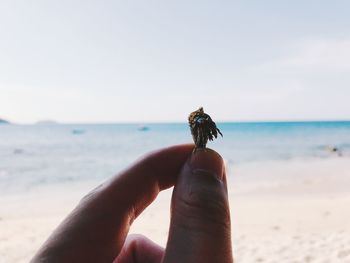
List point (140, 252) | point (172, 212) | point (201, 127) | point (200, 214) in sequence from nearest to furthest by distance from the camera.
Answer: point (200, 214)
point (172, 212)
point (201, 127)
point (140, 252)

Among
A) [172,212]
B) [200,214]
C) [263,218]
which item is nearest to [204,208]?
[200,214]

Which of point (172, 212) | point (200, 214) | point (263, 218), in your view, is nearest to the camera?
point (200, 214)

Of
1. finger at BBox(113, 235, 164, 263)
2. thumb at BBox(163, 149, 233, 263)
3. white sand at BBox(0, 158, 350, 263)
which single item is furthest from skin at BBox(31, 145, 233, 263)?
white sand at BBox(0, 158, 350, 263)

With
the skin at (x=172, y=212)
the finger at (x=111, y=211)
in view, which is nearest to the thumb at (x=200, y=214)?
the skin at (x=172, y=212)

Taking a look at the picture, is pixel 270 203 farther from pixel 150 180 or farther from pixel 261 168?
pixel 150 180

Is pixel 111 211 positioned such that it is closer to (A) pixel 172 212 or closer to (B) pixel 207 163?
(A) pixel 172 212

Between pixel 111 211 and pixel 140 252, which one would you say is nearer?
pixel 111 211

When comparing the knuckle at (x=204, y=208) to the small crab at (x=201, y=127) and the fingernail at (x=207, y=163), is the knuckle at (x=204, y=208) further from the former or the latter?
the small crab at (x=201, y=127)
